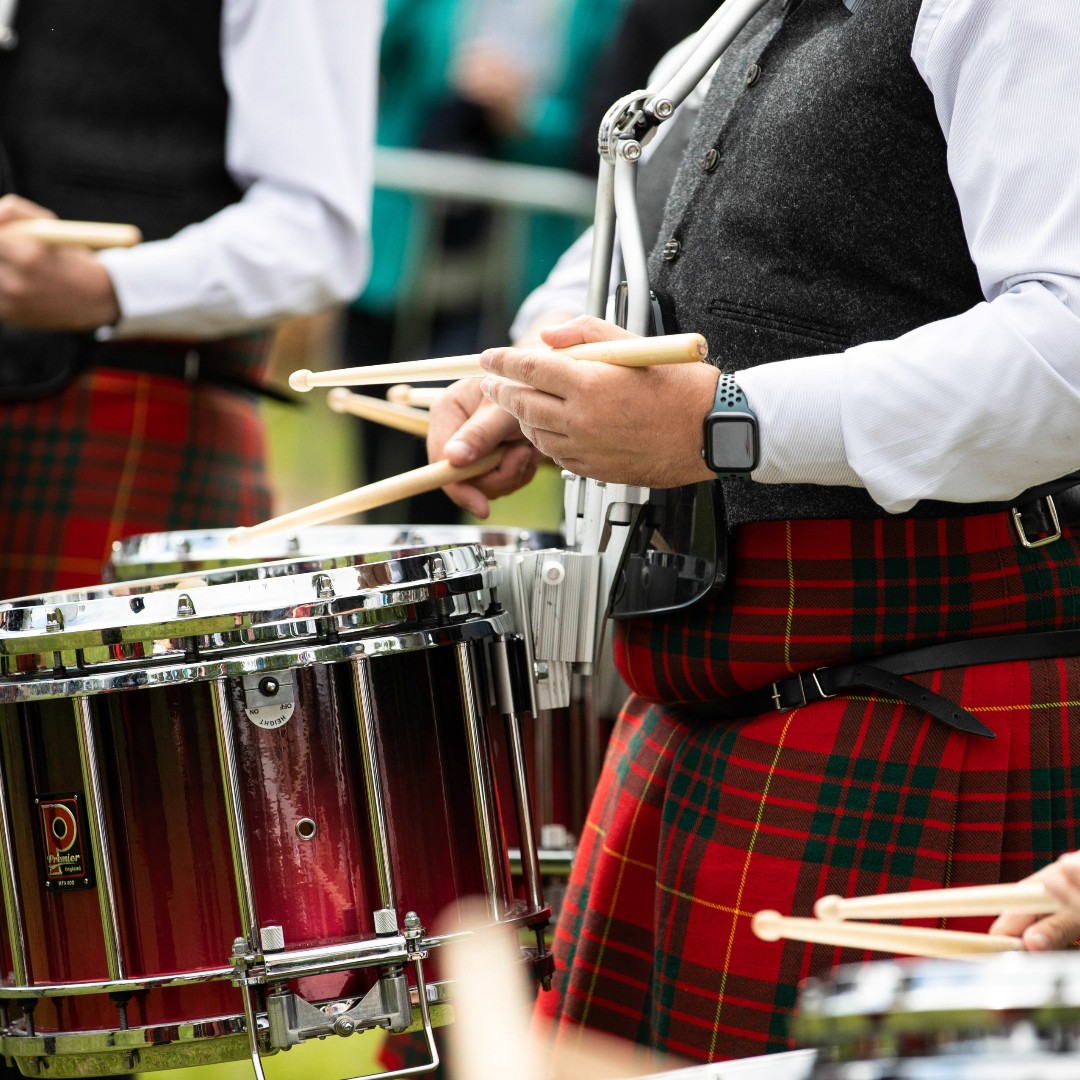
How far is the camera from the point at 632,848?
1786mm

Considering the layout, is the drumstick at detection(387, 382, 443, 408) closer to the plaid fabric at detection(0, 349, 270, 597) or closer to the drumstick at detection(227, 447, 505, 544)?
the drumstick at detection(227, 447, 505, 544)

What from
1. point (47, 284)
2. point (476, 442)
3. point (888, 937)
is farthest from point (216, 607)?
point (47, 284)

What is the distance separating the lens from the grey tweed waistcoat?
151 centimetres

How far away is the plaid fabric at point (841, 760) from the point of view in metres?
1.56

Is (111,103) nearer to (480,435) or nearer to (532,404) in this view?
(480,435)

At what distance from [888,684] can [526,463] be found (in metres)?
0.54

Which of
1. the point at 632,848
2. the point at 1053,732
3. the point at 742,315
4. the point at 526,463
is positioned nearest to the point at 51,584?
the point at 526,463

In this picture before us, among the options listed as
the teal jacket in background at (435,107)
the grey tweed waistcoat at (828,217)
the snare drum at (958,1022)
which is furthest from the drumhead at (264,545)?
the teal jacket in background at (435,107)

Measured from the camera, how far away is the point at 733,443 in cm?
142

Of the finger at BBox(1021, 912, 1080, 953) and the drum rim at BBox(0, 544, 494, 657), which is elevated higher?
the drum rim at BBox(0, 544, 494, 657)

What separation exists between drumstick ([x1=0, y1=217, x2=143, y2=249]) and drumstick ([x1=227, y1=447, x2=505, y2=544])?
781 mm

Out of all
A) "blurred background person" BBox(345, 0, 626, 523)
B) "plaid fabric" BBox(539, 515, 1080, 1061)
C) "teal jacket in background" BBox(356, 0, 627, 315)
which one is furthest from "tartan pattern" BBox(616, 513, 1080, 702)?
"teal jacket in background" BBox(356, 0, 627, 315)

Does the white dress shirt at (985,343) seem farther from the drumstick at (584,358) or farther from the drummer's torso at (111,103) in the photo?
the drummer's torso at (111,103)

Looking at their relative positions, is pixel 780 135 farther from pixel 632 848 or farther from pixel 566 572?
pixel 632 848
